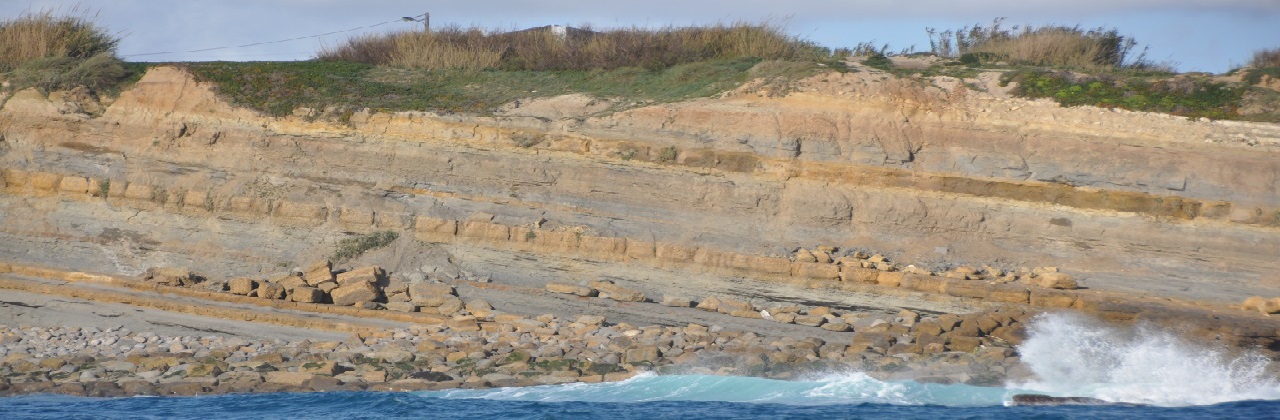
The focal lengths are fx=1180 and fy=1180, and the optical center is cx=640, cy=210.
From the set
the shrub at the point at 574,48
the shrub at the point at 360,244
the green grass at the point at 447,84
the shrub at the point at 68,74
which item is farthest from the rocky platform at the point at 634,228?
the shrub at the point at 574,48

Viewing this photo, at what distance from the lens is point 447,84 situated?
55.6ft

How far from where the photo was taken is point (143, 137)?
15.4 m

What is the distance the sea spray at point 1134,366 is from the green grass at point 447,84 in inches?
196

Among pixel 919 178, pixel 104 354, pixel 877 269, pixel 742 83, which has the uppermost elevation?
pixel 742 83

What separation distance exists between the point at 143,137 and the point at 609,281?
21.7 ft

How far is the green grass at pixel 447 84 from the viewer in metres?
15.7

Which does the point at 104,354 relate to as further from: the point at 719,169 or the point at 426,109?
the point at 719,169

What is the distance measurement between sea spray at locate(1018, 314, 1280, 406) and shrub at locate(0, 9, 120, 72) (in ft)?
42.8

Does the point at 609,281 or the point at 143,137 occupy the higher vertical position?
the point at 143,137

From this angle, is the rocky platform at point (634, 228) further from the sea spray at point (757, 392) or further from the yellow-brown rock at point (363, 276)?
the sea spray at point (757, 392)

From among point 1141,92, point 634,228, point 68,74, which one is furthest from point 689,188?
point 68,74

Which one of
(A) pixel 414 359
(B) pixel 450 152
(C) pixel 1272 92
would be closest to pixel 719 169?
(B) pixel 450 152

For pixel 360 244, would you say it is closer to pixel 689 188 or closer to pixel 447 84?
pixel 447 84

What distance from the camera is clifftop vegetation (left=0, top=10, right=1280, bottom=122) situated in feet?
47.3
